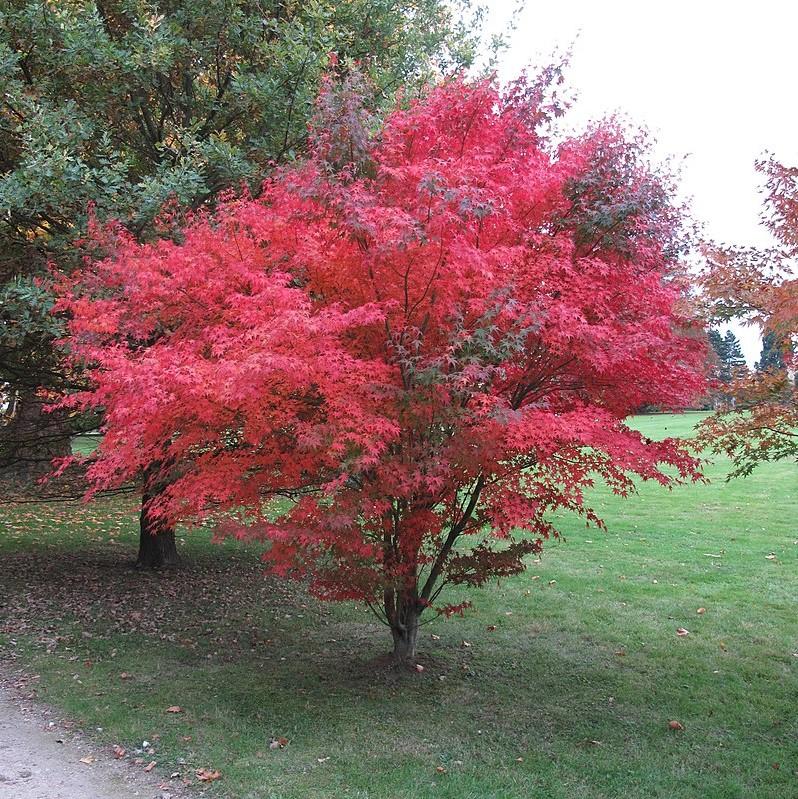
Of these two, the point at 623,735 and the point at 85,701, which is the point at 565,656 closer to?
the point at 623,735

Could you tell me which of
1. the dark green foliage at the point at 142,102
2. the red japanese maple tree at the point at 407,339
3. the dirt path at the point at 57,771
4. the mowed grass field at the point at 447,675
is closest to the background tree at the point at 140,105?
the dark green foliage at the point at 142,102

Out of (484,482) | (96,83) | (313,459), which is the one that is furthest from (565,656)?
(96,83)

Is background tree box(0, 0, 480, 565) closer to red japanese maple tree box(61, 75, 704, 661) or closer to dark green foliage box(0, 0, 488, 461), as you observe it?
dark green foliage box(0, 0, 488, 461)

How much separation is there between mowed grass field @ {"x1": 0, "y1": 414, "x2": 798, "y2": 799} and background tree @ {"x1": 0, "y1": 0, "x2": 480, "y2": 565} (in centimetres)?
217

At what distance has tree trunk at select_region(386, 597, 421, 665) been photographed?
771 cm

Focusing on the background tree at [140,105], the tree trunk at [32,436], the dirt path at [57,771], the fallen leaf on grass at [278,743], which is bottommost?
the fallen leaf on grass at [278,743]

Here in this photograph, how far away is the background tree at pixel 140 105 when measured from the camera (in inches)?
328

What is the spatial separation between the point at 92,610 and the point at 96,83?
7.07m

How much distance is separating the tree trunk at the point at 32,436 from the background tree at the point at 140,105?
321mm

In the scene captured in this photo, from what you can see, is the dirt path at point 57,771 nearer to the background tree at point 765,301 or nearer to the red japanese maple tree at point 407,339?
the red japanese maple tree at point 407,339

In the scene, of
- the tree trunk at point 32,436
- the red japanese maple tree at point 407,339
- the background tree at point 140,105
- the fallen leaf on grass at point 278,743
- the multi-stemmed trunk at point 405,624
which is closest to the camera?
the red japanese maple tree at point 407,339

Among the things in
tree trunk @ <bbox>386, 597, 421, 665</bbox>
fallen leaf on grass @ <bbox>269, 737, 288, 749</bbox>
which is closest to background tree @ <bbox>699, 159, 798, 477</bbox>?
tree trunk @ <bbox>386, 597, 421, 665</bbox>

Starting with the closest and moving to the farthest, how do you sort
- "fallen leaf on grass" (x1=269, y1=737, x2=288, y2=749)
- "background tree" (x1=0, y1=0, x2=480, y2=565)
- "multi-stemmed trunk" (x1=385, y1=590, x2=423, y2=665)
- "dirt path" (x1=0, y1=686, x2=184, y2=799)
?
1. "dirt path" (x1=0, y1=686, x2=184, y2=799)
2. "fallen leaf on grass" (x1=269, y1=737, x2=288, y2=749)
3. "multi-stemmed trunk" (x1=385, y1=590, x2=423, y2=665)
4. "background tree" (x1=0, y1=0, x2=480, y2=565)

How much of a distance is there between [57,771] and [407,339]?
14.0 feet
